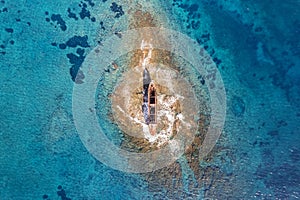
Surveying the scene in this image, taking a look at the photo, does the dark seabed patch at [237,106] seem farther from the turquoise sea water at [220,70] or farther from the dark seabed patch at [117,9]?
the dark seabed patch at [117,9]

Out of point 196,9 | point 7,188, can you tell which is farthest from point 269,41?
point 7,188

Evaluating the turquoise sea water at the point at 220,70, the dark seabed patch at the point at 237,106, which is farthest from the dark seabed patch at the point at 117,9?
the dark seabed patch at the point at 237,106

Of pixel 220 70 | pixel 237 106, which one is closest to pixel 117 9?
pixel 220 70

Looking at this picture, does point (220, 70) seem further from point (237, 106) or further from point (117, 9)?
point (117, 9)

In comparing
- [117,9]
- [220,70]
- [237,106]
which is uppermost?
[117,9]

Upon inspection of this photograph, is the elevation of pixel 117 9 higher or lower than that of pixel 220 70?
higher

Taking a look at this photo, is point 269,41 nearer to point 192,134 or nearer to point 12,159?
point 192,134

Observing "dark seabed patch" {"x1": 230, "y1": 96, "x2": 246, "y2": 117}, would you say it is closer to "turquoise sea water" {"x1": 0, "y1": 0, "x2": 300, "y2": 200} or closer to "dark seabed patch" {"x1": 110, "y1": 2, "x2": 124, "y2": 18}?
"turquoise sea water" {"x1": 0, "y1": 0, "x2": 300, "y2": 200}

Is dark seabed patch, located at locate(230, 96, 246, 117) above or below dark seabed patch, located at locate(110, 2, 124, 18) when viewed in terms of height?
below

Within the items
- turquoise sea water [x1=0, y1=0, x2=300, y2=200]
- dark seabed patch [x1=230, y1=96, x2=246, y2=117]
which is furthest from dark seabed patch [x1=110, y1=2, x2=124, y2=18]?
dark seabed patch [x1=230, y1=96, x2=246, y2=117]
